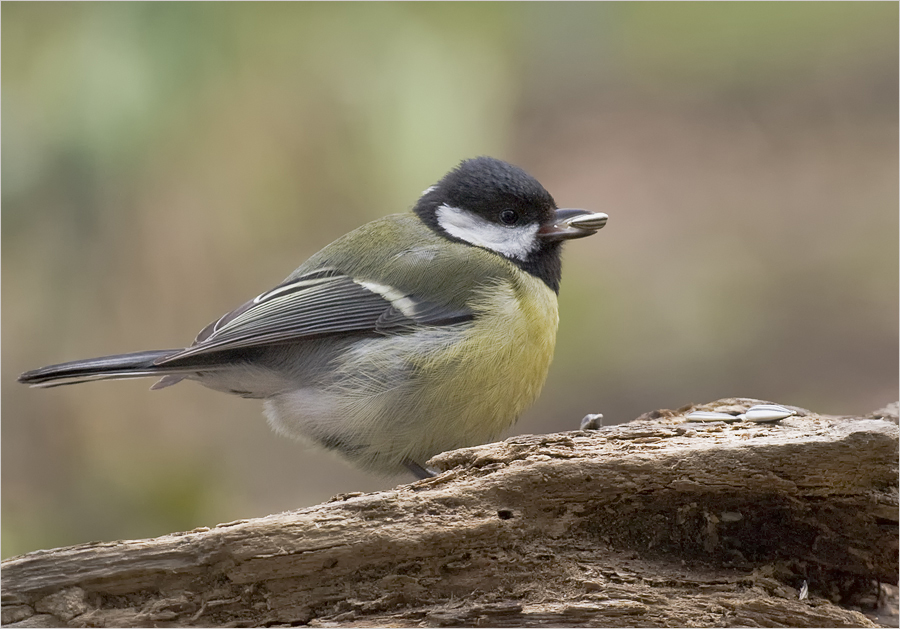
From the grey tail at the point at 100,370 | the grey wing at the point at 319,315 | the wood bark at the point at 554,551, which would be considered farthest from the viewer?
the grey wing at the point at 319,315

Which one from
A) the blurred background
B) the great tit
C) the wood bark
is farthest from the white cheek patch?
the wood bark

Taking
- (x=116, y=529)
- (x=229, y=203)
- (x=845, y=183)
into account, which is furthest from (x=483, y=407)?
(x=845, y=183)

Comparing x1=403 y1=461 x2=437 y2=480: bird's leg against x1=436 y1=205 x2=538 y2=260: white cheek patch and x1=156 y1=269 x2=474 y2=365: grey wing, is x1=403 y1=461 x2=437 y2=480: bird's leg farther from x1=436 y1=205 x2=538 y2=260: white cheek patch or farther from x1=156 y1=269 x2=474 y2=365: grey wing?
x1=436 y1=205 x2=538 y2=260: white cheek patch

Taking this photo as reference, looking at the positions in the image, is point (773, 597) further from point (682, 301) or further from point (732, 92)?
point (732, 92)

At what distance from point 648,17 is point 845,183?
1967mm

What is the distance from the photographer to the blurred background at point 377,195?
337 cm

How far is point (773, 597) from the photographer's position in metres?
1.68

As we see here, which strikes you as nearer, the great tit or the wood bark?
the wood bark

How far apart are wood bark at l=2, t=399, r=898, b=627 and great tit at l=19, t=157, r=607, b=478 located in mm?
486

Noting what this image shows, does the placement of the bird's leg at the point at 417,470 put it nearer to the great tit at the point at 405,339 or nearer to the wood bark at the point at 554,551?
the great tit at the point at 405,339

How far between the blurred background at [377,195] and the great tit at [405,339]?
310 mm

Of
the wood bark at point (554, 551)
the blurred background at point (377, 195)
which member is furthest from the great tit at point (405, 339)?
the wood bark at point (554, 551)

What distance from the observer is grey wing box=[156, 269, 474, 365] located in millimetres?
2391

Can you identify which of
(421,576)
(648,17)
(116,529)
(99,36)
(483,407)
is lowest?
(116,529)
